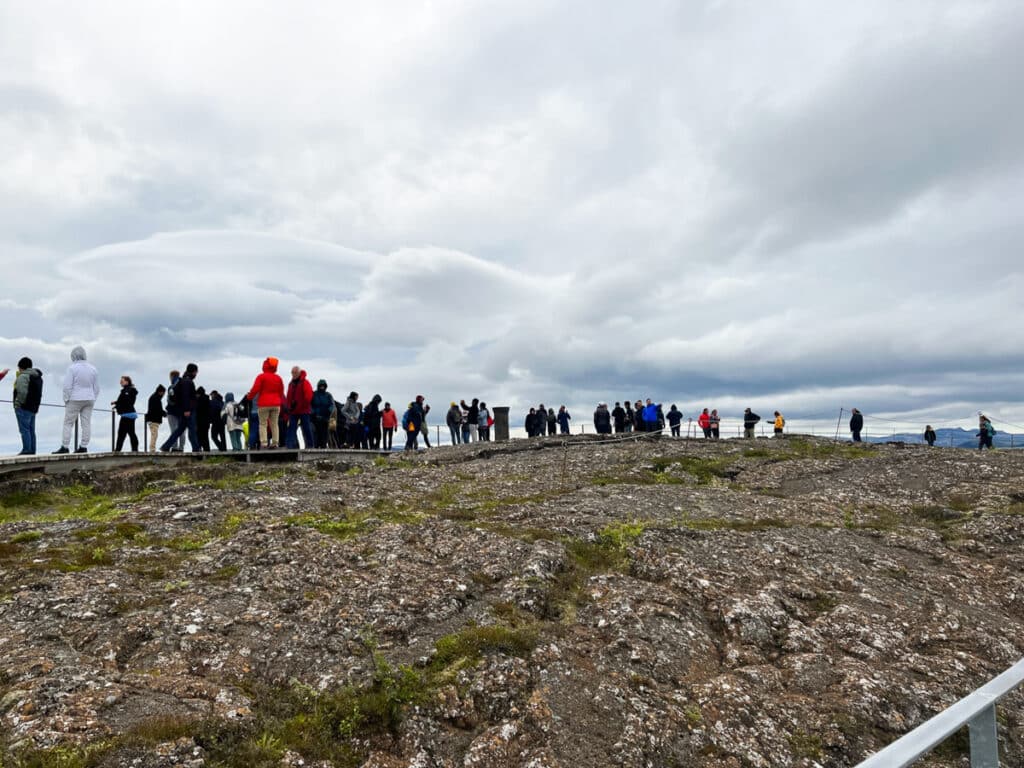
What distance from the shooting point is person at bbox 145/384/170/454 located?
2403 centimetres

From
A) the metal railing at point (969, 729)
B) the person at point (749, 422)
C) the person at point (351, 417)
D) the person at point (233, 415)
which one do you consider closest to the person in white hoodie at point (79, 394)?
the person at point (233, 415)

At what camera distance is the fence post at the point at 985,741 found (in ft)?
13.6

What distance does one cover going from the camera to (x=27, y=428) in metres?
19.7

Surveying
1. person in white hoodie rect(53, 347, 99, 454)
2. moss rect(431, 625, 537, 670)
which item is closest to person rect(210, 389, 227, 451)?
person in white hoodie rect(53, 347, 99, 454)

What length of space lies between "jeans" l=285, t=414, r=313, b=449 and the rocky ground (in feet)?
31.5

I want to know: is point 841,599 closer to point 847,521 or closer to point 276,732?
point 847,521

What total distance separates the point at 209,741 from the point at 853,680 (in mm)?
7255

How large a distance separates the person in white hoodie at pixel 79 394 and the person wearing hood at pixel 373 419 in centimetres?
1482

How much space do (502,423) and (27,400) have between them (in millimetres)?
28728

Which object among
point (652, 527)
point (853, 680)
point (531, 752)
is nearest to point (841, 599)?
point (853, 680)

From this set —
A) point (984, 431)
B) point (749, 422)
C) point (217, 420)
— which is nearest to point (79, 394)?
point (217, 420)

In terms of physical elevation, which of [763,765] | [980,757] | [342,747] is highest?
[980,757]

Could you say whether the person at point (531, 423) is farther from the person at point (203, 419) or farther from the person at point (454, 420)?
the person at point (203, 419)

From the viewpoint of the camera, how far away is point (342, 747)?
6270 millimetres
